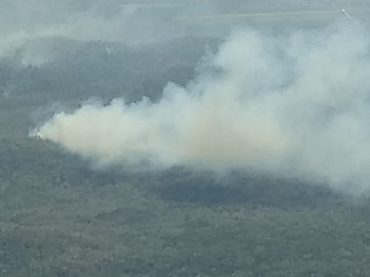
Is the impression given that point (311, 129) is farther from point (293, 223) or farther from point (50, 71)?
point (50, 71)

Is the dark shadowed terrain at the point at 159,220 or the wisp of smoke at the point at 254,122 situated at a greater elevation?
the wisp of smoke at the point at 254,122

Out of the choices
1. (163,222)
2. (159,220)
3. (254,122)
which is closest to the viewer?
(163,222)

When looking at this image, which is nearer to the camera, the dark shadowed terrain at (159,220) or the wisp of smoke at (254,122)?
the dark shadowed terrain at (159,220)

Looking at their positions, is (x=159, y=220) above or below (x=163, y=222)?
above

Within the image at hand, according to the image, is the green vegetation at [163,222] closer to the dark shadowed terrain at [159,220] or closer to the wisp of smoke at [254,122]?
the dark shadowed terrain at [159,220]

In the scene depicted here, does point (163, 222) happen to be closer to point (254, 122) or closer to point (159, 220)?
point (159, 220)

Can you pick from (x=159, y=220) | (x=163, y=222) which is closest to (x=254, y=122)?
(x=159, y=220)

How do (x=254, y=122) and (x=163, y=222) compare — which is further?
(x=254, y=122)

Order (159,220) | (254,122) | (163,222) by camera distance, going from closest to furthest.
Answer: (163,222), (159,220), (254,122)

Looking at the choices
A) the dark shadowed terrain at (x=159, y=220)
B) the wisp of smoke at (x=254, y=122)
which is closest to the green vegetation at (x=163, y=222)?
the dark shadowed terrain at (x=159, y=220)
